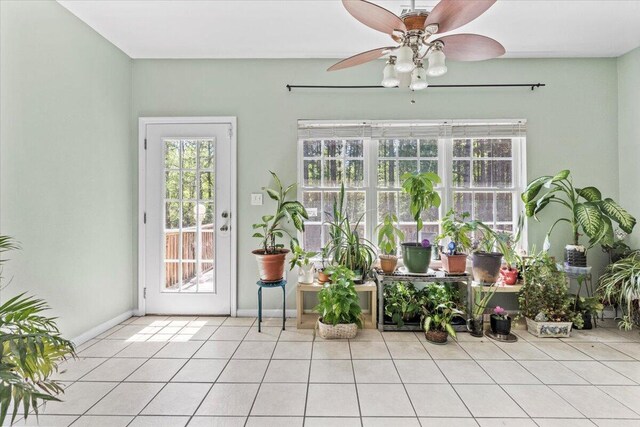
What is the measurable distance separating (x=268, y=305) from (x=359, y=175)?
1.70 meters

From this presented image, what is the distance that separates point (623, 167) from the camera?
3.27 meters

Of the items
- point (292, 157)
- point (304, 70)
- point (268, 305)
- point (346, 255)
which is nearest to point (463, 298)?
point (346, 255)

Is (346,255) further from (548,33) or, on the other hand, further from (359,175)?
(548,33)

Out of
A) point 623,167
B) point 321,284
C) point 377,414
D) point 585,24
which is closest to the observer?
point 377,414

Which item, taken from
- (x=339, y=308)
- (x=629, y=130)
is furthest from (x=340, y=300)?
(x=629, y=130)

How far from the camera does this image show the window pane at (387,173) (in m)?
3.43

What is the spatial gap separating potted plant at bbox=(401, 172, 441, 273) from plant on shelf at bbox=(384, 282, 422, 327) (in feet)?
0.76

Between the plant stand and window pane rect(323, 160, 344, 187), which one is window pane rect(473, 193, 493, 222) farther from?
window pane rect(323, 160, 344, 187)

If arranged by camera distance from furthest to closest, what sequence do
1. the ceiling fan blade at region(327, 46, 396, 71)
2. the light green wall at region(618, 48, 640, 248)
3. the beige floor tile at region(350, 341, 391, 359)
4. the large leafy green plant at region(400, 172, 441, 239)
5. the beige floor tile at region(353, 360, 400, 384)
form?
the light green wall at region(618, 48, 640, 248) < the large leafy green plant at region(400, 172, 441, 239) < the beige floor tile at region(350, 341, 391, 359) < the beige floor tile at region(353, 360, 400, 384) < the ceiling fan blade at region(327, 46, 396, 71)

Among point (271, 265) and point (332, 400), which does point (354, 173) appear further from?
point (332, 400)

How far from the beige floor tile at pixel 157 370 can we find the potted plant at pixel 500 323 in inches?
103

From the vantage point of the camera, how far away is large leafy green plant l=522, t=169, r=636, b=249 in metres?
2.80

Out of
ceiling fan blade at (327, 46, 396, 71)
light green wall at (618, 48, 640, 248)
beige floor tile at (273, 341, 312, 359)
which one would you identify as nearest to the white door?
beige floor tile at (273, 341, 312, 359)

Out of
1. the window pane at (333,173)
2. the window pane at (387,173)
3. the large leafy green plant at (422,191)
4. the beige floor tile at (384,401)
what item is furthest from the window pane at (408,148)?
the beige floor tile at (384,401)
